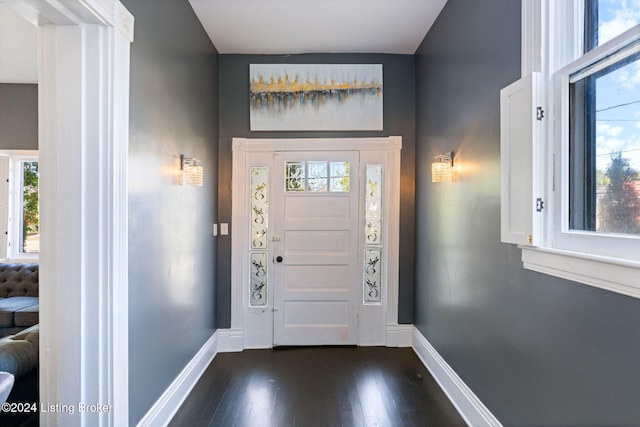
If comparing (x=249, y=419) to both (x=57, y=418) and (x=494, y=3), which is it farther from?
(x=494, y=3)

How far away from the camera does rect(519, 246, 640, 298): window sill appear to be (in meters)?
0.99

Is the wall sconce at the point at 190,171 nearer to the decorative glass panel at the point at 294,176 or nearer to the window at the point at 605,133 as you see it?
the decorative glass panel at the point at 294,176

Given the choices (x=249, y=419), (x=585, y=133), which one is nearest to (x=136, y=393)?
(x=249, y=419)

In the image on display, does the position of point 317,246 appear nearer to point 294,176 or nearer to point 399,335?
point 294,176

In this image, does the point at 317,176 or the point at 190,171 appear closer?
the point at 190,171

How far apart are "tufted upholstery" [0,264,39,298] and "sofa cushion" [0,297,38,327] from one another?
14 cm

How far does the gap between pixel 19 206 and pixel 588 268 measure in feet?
18.6

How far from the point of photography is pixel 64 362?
144cm

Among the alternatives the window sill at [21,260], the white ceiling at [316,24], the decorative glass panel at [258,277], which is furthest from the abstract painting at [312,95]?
the window sill at [21,260]

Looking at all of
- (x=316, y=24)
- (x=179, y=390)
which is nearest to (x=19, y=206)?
(x=179, y=390)

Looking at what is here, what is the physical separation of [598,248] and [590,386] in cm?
50

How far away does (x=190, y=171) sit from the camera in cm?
243

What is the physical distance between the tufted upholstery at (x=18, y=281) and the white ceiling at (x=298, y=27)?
6.81 ft

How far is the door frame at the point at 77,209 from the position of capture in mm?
1420
